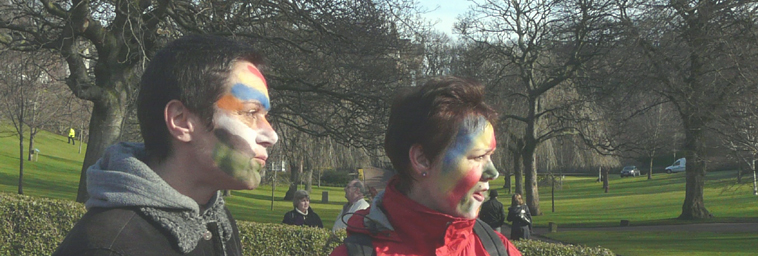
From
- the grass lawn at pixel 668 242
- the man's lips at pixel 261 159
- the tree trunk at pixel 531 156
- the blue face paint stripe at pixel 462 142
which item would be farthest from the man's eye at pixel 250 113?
the tree trunk at pixel 531 156

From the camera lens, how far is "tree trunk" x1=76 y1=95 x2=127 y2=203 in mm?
11312

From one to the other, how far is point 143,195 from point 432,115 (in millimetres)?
1011

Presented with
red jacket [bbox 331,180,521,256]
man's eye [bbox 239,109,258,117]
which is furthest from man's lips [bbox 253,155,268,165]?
red jacket [bbox 331,180,521,256]

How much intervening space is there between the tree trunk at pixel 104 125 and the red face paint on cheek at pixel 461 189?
9914 millimetres

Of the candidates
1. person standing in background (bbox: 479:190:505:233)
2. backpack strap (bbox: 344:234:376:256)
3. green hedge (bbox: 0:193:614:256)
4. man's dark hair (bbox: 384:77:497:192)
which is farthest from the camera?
person standing in background (bbox: 479:190:505:233)

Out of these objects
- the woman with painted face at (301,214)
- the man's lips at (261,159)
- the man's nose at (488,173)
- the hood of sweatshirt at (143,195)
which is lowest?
the woman with painted face at (301,214)

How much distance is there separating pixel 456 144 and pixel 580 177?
244ft

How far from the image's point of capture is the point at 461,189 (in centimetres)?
244

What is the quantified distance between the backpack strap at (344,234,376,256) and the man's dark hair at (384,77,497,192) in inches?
10.0

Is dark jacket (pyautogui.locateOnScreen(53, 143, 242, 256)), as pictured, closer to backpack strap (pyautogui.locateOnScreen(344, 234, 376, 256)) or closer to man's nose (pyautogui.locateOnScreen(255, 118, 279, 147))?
man's nose (pyautogui.locateOnScreen(255, 118, 279, 147))

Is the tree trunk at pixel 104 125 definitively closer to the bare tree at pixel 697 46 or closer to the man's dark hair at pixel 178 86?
the man's dark hair at pixel 178 86

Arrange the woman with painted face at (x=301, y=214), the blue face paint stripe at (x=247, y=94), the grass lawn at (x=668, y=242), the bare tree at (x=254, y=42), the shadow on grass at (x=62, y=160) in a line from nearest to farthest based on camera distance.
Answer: the blue face paint stripe at (x=247, y=94), the woman with painted face at (x=301, y=214), the bare tree at (x=254, y=42), the grass lawn at (x=668, y=242), the shadow on grass at (x=62, y=160)

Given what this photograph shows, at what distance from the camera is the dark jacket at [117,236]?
66.8 inches

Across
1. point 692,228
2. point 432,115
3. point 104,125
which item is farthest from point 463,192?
point 692,228
